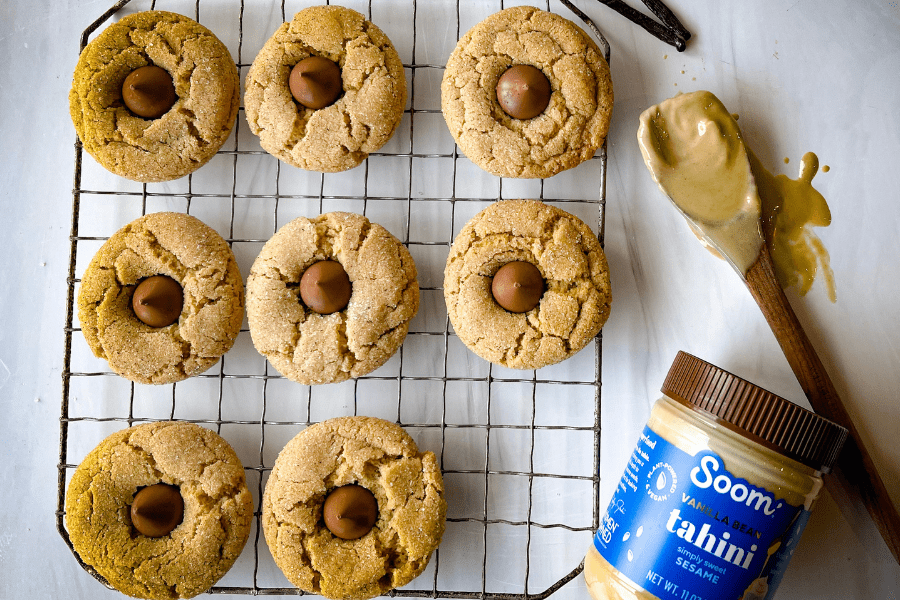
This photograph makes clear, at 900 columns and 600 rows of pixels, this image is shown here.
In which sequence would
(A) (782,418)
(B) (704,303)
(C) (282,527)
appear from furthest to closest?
1. (B) (704,303)
2. (C) (282,527)
3. (A) (782,418)

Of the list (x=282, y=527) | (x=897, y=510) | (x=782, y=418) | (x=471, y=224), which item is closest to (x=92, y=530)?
(x=282, y=527)

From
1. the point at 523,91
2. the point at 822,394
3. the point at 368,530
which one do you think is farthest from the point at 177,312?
the point at 822,394

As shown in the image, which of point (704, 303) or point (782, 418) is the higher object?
point (704, 303)

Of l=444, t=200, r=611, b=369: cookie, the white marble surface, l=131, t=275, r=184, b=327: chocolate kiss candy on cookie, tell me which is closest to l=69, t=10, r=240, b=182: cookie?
the white marble surface

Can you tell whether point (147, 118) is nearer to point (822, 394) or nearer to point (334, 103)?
point (334, 103)

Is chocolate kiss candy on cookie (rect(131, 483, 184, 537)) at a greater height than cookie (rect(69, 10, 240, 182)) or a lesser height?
lesser

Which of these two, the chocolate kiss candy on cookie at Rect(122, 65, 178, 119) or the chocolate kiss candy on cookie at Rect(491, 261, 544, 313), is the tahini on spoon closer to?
the chocolate kiss candy on cookie at Rect(491, 261, 544, 313)

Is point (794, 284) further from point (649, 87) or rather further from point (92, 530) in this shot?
point (92, 530)
